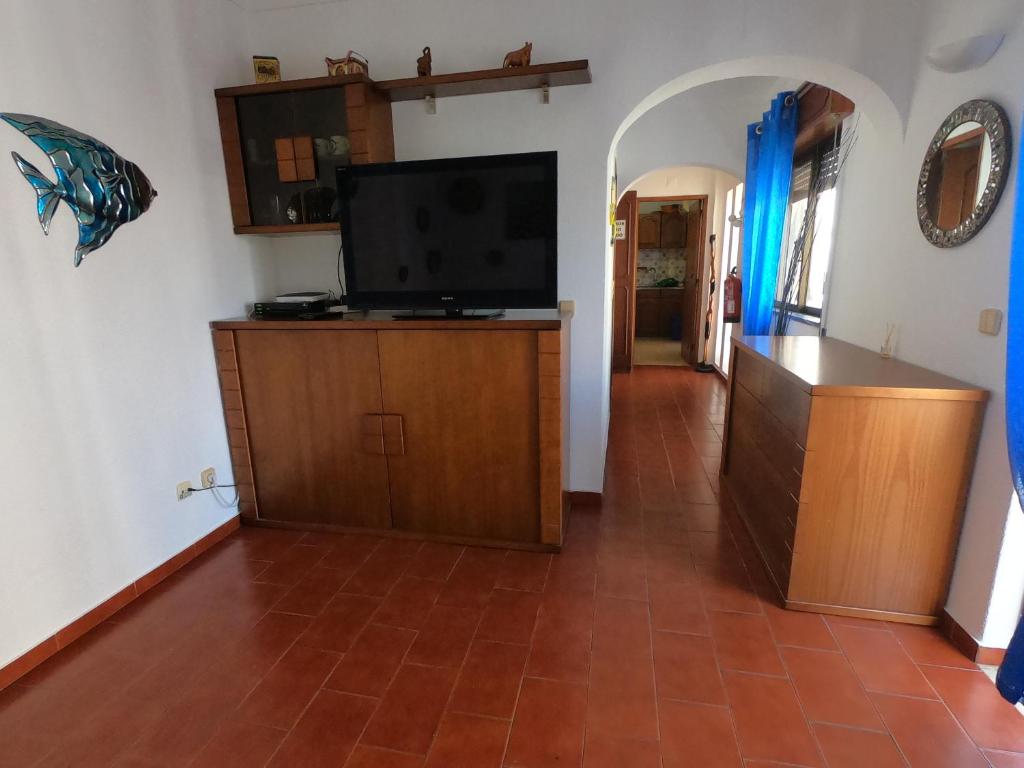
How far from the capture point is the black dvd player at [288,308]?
246cm

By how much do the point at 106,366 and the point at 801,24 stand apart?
3168mm

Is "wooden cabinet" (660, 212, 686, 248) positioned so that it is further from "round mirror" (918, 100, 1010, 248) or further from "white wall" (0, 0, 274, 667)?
"white wall" (0, 0, 274, 667)

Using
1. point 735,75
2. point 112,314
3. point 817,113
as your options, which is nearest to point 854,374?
point 735,75

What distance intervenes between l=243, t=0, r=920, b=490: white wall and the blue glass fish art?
0.85 m

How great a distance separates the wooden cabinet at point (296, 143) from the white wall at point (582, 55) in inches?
10.3

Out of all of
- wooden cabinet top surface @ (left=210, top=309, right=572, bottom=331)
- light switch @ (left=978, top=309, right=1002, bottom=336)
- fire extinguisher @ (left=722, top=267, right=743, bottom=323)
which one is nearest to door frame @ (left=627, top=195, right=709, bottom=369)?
fire extinguisher @ (left=722, top=267, right=743, bottom=323)

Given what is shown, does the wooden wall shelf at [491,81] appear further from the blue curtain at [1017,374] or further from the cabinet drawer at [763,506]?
the cabinet drawer at [763,506]

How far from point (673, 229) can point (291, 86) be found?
7685mm

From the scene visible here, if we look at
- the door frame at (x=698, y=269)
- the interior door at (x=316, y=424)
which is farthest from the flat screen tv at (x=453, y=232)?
the door frame at (x=698, y=269)

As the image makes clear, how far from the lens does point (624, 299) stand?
20.5ft

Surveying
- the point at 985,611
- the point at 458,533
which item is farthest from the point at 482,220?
the point at 985,611

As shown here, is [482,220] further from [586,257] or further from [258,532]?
[258,532]

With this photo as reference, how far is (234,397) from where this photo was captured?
101 inches

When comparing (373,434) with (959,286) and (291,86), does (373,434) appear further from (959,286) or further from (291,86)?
(959,286)
